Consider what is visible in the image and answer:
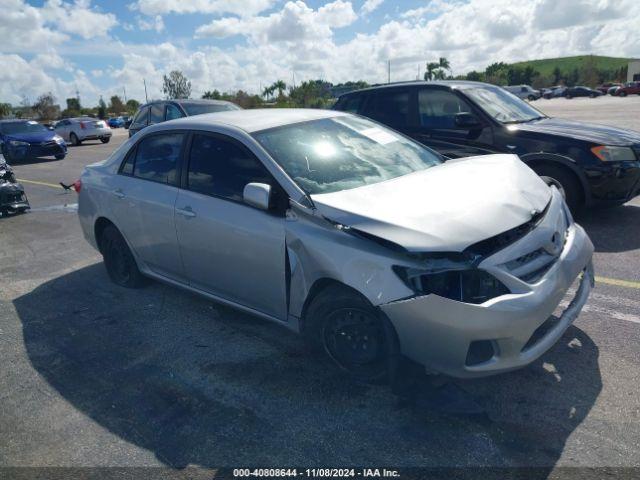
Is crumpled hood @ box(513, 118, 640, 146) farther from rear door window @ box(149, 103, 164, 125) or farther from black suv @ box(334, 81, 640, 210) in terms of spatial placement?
rear door window @ box(149, 103, 164, 125)

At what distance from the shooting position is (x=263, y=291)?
136 inches

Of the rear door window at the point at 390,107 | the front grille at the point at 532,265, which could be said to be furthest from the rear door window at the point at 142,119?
the front grille at the point at 532,265

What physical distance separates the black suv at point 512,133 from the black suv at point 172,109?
5.62m

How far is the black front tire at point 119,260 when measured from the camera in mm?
4814

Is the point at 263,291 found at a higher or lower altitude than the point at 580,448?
higher

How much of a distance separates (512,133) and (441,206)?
12.0ft

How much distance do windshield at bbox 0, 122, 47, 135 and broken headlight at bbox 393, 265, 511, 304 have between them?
19.8 metres

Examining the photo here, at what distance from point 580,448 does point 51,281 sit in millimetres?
5007

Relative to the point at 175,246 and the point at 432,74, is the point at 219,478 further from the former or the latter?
the point at 432,74

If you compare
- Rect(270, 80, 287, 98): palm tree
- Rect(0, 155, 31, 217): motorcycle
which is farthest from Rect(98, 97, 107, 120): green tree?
Rect(0, 155, 31, 217): motorcycle

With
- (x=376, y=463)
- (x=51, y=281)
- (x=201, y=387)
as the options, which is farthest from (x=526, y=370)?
(x=51, y=281)

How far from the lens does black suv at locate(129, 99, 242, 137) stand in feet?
39.3

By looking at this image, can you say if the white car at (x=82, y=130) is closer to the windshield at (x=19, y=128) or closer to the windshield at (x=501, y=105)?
the windshield at (x=19, y=128)

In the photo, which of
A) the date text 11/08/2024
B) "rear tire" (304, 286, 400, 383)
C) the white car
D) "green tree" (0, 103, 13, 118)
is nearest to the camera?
the date text 11/08/2024
